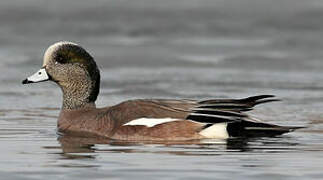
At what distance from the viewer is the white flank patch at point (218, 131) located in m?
9.75

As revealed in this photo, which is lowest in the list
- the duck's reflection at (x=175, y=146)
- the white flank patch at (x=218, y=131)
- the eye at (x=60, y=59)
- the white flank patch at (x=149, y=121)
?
the duck's reflection at (x=175, y=146)

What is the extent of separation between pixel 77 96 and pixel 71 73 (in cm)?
24

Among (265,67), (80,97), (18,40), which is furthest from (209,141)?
(18,40)

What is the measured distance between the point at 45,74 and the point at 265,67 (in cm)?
575

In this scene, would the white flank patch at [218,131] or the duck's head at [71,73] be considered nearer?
the white flank patch at [218,131]

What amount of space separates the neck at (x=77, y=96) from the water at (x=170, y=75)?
0.33 metres

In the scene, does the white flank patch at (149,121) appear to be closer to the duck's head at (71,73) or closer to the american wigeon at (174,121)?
the american wigeon at (174,121)

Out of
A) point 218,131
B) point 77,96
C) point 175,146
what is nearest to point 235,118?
point 218,131

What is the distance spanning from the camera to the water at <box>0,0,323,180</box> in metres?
8.12

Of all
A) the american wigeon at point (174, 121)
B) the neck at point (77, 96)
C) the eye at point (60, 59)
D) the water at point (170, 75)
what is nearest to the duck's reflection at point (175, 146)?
the water at point (170, 75)

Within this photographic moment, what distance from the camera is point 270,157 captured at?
8555mm

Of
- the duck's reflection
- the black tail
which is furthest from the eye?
the black tail

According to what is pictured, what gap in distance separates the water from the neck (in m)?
0.33

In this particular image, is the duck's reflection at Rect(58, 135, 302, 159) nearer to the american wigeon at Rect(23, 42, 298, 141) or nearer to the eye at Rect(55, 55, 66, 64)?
the american wigeon at Rect(23, 42, 298, 141)
